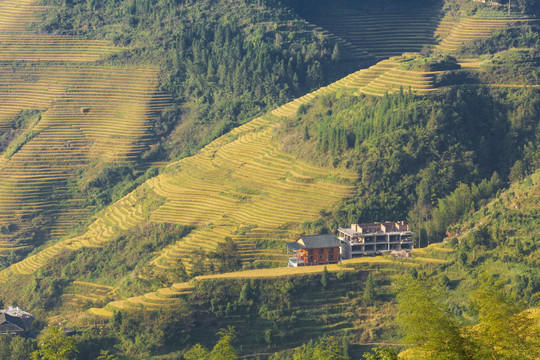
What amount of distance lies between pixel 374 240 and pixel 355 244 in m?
0.95

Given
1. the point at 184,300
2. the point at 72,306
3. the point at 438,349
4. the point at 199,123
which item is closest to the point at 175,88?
the point at 199,123

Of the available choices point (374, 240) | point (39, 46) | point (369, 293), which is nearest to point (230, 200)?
point (374, 240)

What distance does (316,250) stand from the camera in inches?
1708

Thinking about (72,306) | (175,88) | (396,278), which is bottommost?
(72,306)

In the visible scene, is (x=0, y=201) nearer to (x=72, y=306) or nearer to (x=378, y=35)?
(x=72, y=306)

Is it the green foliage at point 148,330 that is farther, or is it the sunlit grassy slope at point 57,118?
the sunlit grassy slope at point 57,118

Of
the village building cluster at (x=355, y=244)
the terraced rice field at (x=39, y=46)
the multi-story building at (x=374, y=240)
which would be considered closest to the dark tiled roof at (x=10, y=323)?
the village building cluster at (x=355, y=244)

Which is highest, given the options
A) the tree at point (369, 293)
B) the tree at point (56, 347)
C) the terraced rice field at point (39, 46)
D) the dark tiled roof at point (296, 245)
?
the terraced rice field at point (39, 46)

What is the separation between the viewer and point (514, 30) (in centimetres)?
6856

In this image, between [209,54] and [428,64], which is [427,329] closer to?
[428,64]

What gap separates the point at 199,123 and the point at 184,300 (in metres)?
25.3

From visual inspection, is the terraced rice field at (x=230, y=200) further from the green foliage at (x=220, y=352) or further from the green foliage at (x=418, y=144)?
the green foliage at (x=220, y=352)

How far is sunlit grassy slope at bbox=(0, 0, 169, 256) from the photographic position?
58.1 m

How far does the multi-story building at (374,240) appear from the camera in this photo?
43969 mm
